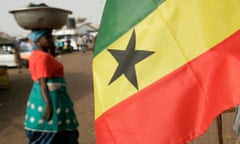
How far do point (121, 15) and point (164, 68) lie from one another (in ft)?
1.48

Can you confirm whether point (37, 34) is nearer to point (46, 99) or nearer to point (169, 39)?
point (46, 99)

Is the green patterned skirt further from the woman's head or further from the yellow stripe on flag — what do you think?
the yellow stripe on flag

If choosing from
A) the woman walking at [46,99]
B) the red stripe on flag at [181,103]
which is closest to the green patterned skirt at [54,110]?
the woman walking at [46,99]

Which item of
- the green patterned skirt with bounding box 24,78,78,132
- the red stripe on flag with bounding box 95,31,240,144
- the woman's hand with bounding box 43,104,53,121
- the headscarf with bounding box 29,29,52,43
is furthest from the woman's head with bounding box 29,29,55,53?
the red stripe on flag with bounding box 95,31,240,144

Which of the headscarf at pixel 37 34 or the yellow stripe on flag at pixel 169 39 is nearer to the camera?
the yellow stripe on flag at pixel 169 39

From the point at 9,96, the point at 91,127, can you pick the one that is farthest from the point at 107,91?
the point at 9,96

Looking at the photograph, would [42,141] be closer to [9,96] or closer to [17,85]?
[9,96]

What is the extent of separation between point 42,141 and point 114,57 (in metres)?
1.57

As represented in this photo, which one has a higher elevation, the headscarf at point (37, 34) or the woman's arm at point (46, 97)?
the headscarf at point (37, 34)

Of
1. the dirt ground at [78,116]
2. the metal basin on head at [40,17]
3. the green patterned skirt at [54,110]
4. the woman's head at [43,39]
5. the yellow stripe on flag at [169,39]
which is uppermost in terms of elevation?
the metal basin on head at [40,17]

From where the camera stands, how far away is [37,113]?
381 centimetres

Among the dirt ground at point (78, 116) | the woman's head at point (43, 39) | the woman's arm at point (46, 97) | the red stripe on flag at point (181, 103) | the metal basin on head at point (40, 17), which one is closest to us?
the red stripe on flag at point (181, 103)

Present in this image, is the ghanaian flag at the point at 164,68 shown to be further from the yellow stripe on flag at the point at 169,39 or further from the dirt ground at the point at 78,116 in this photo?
the dirt ground at the point at 78,116

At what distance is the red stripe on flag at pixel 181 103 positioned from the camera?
2.29m
